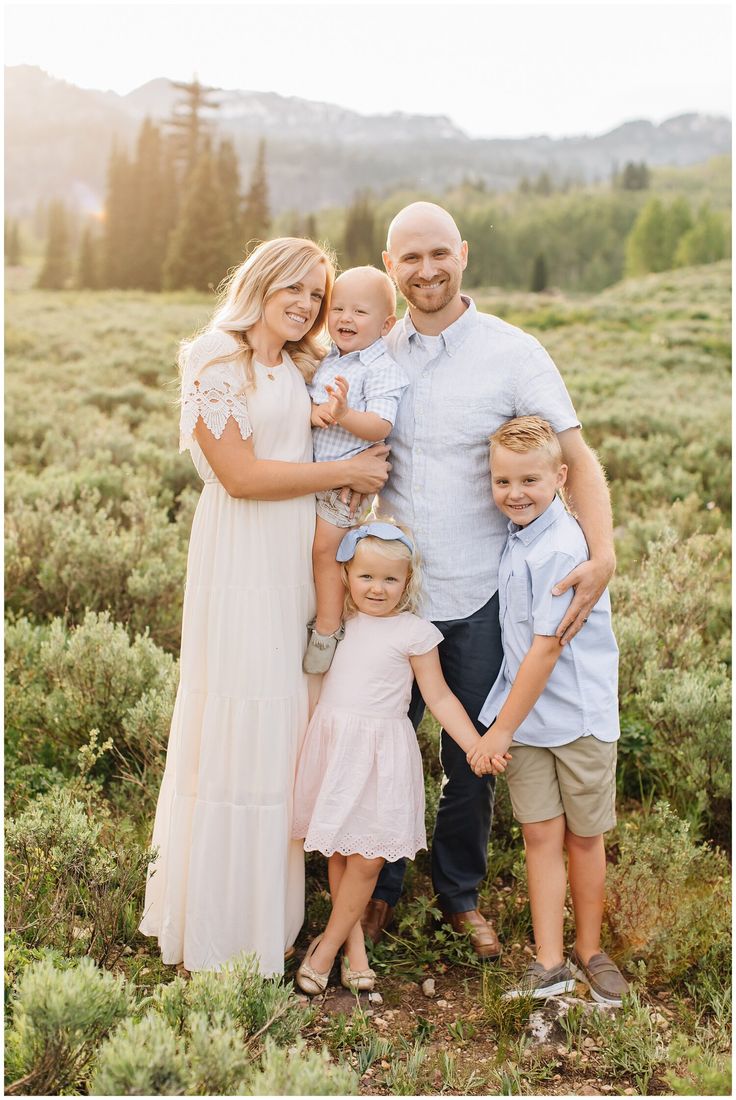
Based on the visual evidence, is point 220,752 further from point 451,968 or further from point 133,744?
point 133,744

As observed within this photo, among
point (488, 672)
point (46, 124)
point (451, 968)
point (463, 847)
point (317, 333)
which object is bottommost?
point (451, 968)

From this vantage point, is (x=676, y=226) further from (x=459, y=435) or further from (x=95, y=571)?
(x=459, y=435)

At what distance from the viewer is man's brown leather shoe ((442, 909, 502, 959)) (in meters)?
3.50

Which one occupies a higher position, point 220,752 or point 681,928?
point 220,752

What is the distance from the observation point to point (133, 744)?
4.58 meters

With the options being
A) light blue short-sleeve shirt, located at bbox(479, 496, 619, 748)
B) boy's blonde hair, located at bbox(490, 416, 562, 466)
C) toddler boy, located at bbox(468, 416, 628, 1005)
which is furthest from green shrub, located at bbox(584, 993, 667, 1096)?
boy's blonde hair, located at bbox(490, 416, 562, 466)

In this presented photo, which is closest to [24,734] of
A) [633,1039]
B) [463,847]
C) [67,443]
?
[463,847]

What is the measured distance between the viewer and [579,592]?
3.05 m

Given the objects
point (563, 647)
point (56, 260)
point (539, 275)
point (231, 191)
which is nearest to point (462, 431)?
point (563, 647)

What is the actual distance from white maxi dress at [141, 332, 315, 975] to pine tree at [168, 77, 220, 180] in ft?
150

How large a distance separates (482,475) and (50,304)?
28.1 meters

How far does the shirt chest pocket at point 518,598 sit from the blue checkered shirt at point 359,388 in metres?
0.71

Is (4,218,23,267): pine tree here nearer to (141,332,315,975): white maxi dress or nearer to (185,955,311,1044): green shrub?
(141,332,315,975): white maxi dress

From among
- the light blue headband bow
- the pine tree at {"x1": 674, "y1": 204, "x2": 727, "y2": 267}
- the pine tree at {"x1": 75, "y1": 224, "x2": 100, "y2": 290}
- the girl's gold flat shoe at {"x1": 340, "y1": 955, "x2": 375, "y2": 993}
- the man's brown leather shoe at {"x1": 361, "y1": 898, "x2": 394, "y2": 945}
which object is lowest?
the girl's gold flat shoe at {"x1": 340, "y1": 955, "x2": 375, "y2": 993}
